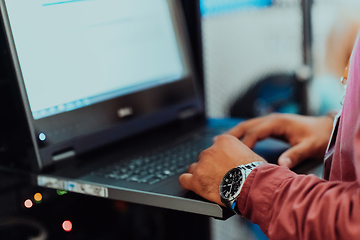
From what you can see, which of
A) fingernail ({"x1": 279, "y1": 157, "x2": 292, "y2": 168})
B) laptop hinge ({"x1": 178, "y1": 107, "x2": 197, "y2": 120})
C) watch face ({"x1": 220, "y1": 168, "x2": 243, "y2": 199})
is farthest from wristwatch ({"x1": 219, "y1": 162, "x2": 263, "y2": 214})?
laptop hinge ({"x1": 178, "y1": 107, "x2": 197, "y2": 120})

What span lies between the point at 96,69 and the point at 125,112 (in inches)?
4.7

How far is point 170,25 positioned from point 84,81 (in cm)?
34

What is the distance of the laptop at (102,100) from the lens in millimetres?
706

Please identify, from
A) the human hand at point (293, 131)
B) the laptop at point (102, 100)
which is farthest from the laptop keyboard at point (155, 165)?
the human hand at point (293, 131)

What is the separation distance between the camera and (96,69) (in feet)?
2.82

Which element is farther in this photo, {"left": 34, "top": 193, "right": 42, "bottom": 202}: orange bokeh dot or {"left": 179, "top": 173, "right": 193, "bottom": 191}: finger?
{"left": 34, "top": 193, "right": 42, "bottom": 202}: orange bokeh dot

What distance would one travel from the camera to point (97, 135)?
33.6 inches

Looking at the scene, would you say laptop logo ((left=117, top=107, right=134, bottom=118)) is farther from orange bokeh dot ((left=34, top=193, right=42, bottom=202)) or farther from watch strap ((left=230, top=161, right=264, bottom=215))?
watch strap ((left=230, top=161, right=264, bottom=215))

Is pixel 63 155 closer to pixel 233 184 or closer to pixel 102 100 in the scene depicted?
pixel 102 100

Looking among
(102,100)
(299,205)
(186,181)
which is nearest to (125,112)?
(102,100)

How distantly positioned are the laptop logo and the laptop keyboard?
117 mm

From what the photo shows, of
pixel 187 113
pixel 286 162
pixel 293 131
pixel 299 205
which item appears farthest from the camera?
pixel 187 113

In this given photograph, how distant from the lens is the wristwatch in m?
0.58

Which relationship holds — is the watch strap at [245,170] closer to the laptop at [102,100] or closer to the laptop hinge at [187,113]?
the laptop at [102,100]
